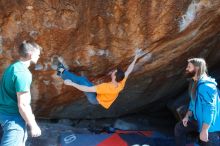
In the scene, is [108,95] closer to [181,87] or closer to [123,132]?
[123,132]

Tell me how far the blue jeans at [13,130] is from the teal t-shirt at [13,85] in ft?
0.20

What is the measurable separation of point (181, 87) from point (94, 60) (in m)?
2.04

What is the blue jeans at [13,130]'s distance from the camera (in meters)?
4.19

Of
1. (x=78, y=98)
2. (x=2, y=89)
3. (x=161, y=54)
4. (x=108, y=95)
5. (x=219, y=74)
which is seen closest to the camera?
(x=2, y=89)

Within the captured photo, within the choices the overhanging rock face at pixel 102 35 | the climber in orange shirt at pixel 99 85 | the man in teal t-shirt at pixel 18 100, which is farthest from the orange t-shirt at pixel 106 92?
the man in teal t-shirt at pixel 18 100

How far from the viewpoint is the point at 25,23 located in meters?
5.32

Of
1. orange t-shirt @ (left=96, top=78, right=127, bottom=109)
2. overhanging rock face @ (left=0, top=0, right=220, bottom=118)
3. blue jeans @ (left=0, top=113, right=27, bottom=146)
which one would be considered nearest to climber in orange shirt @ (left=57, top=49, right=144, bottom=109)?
orange t-shirt @ (left=96, top=78, right=127, bottom=109)

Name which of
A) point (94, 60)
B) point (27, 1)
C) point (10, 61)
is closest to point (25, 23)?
point (27, 1)

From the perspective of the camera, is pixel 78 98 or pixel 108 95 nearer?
pixel 108 95

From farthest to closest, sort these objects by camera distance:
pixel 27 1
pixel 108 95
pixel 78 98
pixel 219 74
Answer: pixel 219 74 → pixel 78 98 → pixel 108 95 → pixel 27 1

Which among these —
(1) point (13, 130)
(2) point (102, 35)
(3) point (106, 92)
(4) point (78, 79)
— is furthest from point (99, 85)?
(1) point (13, 130)

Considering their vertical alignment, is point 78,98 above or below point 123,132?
above

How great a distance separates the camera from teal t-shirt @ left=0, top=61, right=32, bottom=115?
407 cm

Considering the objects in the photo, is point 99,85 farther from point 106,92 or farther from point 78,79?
point 78,79
